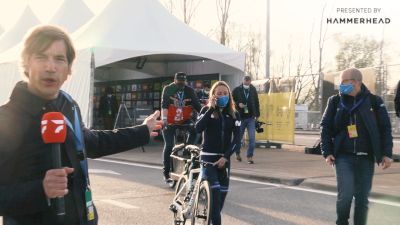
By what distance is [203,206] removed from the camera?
5422 mm

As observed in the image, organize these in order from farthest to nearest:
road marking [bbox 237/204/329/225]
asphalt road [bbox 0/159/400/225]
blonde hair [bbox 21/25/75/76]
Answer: asphalt road [bbox 0/159/400/225] < road marking [bbox 237/204/329/225] < blonde hair [bbox 21/25/75/76]

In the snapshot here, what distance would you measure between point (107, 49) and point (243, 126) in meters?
5.69

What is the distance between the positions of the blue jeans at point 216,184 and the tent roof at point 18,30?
2559 cm

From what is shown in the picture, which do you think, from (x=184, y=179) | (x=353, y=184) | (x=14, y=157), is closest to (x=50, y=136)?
(x=14, y=157)

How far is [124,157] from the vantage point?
47.3 ft

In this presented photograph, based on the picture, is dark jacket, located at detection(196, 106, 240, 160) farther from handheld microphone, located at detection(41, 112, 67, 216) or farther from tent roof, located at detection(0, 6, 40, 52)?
tent roof, located at detection(0, 6, 40, 52)

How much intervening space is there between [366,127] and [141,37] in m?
13.2

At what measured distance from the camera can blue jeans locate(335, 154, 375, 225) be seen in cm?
514

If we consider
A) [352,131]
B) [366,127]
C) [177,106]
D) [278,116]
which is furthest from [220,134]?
[278,116]

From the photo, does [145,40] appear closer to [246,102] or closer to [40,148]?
[246,102]

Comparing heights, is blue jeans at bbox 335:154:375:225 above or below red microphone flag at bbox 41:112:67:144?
below

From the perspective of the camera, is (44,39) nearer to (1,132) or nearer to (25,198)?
(1,132)

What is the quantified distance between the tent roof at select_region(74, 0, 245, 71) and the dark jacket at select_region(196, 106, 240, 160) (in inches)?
424

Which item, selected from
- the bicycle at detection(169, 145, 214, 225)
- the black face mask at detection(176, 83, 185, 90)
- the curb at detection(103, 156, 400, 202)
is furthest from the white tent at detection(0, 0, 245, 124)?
the bicycle at detection(169, 145, 214, 225)
